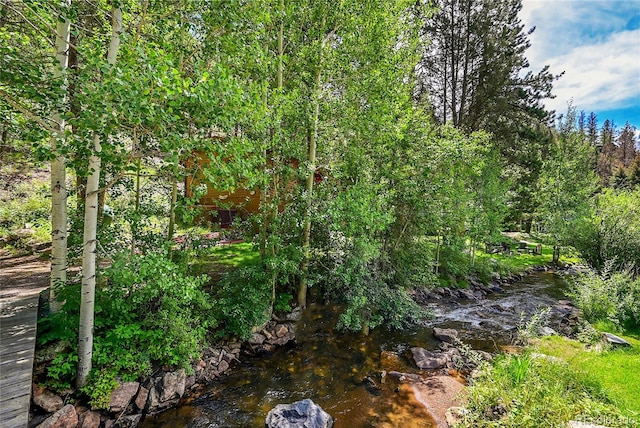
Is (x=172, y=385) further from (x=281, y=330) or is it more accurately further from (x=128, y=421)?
(x=281, y=330)

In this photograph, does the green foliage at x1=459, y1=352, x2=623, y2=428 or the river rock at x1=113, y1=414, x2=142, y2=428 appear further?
the river rock at x1=113, y1=414, x2=142, y2=428

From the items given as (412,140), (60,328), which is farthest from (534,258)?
(60,328)

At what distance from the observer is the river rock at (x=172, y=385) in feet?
17.5

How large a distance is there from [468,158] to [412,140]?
1.98m

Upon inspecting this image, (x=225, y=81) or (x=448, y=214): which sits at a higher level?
(x=225, y=81)

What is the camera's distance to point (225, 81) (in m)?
4.24

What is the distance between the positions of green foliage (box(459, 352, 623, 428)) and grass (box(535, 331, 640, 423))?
27 centimetres

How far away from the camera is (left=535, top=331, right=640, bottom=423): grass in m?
4.88

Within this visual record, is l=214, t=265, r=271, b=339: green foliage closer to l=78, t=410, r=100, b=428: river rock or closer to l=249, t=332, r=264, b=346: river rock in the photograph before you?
l=249, t=332, r=264, b=346: river rock

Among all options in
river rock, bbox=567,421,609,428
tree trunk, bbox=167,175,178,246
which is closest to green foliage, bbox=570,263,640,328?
river rock, bbox=567,421,609,428

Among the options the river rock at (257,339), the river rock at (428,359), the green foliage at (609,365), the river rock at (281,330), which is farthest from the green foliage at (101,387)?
the green foliage at (609,365)

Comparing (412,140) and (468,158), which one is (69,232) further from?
(468,158)

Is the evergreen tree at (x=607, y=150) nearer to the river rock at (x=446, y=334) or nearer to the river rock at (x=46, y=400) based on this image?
the river rock at (x=446, y=334)

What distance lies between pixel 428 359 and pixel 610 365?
3380mm
